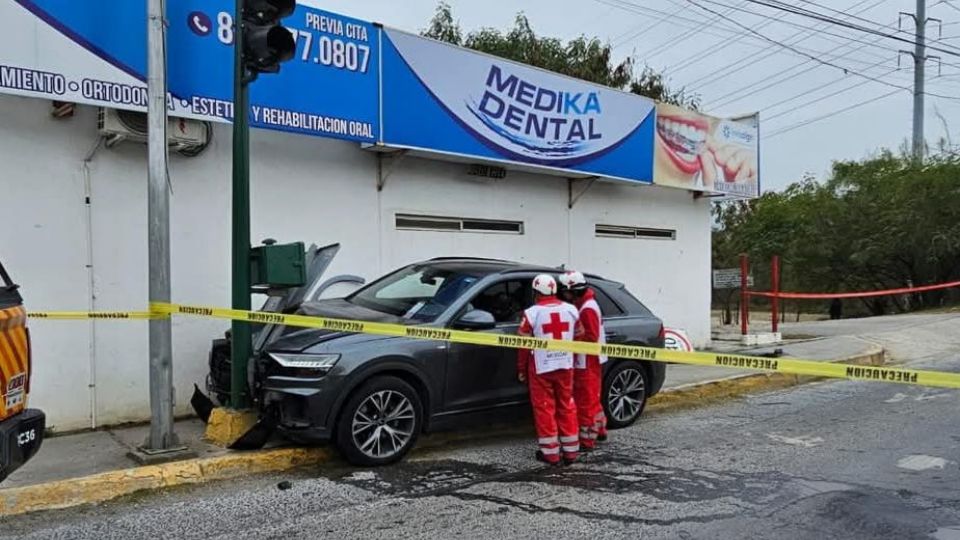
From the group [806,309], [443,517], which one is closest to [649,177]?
[443,517]

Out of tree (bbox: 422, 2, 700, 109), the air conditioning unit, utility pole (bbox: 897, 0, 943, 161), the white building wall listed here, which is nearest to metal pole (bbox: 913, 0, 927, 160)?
utility pole (bbox: 897, 0, 943, 161)

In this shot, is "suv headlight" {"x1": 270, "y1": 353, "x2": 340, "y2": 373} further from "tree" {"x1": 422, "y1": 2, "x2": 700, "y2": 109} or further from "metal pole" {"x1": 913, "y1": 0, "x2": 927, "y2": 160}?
"metal pole" {"x1": 913, "y1": 0, "x2": 927, "y2": 160}

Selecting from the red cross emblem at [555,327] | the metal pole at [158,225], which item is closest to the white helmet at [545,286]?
the red cross emblem at [555,327]

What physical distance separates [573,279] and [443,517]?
2.51 m

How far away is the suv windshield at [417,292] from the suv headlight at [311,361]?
3.32 feet

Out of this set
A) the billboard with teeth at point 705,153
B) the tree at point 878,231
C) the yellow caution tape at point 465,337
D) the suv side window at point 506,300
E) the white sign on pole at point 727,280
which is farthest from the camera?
the tree at point 878,231

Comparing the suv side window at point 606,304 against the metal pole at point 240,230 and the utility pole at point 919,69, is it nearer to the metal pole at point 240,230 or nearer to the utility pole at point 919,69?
the metal pole at point 240,230

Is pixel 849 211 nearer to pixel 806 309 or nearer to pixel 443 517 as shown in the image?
pixel 806 309

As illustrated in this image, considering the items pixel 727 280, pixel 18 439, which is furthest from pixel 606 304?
pixel 727 280

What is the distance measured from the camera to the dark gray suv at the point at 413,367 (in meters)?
6.04

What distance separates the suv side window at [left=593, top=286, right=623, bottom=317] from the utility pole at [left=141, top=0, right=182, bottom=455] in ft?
13.5

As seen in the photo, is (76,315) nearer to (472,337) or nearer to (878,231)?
(472,337)

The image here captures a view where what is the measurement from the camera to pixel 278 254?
21.5ft

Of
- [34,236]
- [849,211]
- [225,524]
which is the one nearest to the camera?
[225,524]
